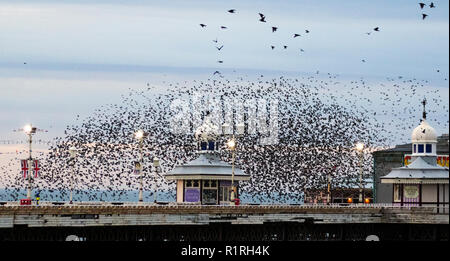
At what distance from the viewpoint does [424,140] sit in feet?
387

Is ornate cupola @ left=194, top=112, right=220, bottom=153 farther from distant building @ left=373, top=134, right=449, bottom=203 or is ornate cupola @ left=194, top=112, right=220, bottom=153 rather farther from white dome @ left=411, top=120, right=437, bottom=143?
distant building @ left=373, top=134, right=449, bottom=203

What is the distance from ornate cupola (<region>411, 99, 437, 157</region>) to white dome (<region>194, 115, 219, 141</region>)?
21179 millimetres

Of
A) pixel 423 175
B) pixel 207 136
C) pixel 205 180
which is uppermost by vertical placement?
pixel 207 136

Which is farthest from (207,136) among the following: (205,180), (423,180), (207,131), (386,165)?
(386,165)

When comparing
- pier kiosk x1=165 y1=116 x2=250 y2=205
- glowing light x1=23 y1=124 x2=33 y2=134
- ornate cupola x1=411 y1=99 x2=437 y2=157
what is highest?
glowing light x1=23 y1=124 x2=33 y2=134

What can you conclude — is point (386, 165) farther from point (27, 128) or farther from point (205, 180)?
point (27, 128)

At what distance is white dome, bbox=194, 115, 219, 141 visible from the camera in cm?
12406

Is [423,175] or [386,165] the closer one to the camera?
[423,175]

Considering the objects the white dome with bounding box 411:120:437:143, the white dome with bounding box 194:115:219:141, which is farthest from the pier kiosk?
the white dome with bounding box 411:120:437:143

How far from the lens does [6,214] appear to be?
295 feet

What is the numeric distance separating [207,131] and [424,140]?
23254mm
